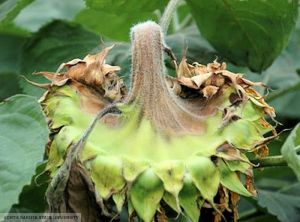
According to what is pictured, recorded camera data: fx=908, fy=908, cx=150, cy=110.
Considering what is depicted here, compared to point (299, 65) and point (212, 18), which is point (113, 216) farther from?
point (299, 65)

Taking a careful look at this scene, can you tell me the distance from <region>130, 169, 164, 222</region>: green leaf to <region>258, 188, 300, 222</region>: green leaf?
48cm

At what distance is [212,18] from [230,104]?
0.46 metres

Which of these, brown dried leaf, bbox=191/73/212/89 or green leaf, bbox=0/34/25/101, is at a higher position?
brown dried leaf, bbox=191/73/212/89

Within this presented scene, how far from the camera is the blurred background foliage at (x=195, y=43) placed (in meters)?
1.70

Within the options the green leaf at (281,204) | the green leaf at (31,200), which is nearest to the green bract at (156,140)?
the green leaf at (31,200)

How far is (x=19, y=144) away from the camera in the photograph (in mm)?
1325

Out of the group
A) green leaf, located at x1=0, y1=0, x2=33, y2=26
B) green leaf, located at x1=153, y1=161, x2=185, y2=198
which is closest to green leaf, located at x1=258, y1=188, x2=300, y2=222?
green leaf, located at x1=153, y1=161, x2=185, y2=198

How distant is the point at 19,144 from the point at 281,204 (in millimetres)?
564

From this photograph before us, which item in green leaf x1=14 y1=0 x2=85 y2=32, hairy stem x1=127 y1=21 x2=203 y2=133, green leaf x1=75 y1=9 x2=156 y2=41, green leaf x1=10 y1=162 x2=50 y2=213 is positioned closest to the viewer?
hairy stem x1=127 y1=21 x2=203 y2=133

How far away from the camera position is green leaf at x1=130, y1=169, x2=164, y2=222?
1.19 metres

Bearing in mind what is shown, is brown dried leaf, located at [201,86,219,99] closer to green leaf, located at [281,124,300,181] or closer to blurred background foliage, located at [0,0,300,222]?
green leaf, located at [281,124,300,181]

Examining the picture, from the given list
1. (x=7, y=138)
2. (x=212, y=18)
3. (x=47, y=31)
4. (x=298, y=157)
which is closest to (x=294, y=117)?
(x=212, y=18)

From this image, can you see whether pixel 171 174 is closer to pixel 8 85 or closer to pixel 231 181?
pixel 231 181

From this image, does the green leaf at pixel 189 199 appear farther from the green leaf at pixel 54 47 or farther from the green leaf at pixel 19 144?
the green leaf at pixel 54 47
